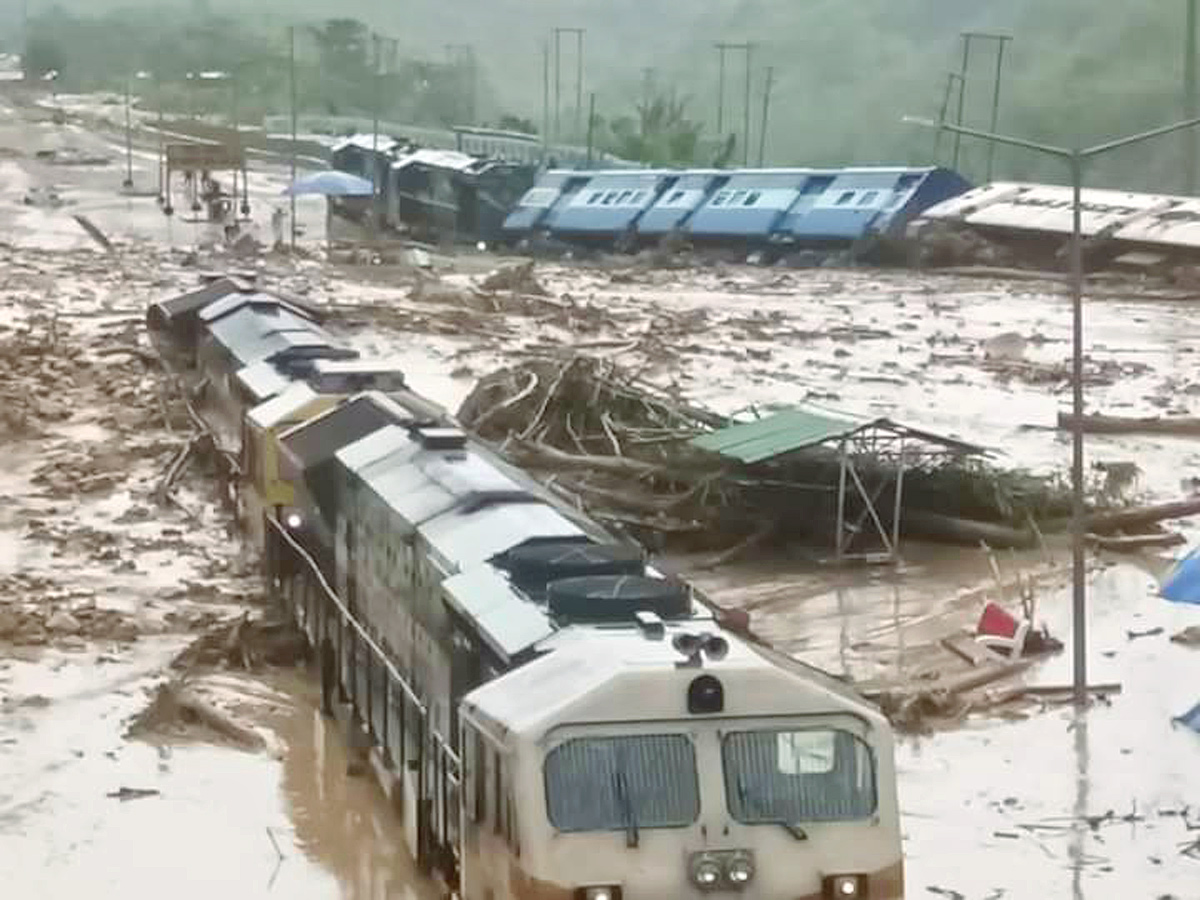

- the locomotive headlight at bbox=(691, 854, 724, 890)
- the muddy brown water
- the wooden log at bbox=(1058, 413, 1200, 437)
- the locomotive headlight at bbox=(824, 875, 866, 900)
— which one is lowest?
the muddy brown water

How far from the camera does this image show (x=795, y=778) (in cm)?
1091

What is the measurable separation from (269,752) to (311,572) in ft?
5.76

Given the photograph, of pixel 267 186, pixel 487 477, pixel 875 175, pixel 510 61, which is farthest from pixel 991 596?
pixel 510 61

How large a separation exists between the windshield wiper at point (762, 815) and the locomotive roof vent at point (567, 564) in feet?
8.11

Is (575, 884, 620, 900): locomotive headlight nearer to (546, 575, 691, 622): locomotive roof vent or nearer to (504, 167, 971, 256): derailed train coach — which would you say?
(546, 575, 691, 622): locomotive roof vent

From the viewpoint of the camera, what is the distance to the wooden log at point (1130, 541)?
2581cm

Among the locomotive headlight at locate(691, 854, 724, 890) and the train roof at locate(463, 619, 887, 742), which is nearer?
the locomotive headlight at locate(691, 854, 724, 890)

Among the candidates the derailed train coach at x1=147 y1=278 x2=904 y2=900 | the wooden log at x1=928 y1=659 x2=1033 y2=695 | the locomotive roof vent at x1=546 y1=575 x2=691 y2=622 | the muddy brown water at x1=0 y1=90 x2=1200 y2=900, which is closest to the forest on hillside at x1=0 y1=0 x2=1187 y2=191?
the muddy brown water at x1=0 y1=90 x2=1200 y2=900

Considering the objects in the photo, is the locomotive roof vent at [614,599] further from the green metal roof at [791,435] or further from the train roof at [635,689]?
the green metal roof at [791,435]

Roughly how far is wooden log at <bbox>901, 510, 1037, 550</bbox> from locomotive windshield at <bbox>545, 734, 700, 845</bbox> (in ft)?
51.2

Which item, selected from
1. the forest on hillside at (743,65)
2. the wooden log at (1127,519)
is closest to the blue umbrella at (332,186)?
the forest on hillside at (743,65)

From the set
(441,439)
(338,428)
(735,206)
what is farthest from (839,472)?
(735,206)

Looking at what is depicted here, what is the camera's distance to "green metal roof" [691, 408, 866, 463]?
954 inches

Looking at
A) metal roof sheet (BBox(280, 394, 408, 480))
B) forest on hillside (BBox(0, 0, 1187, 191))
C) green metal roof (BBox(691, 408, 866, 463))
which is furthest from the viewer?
forest on hillside (BBox(0, 0, 1187, 191))
